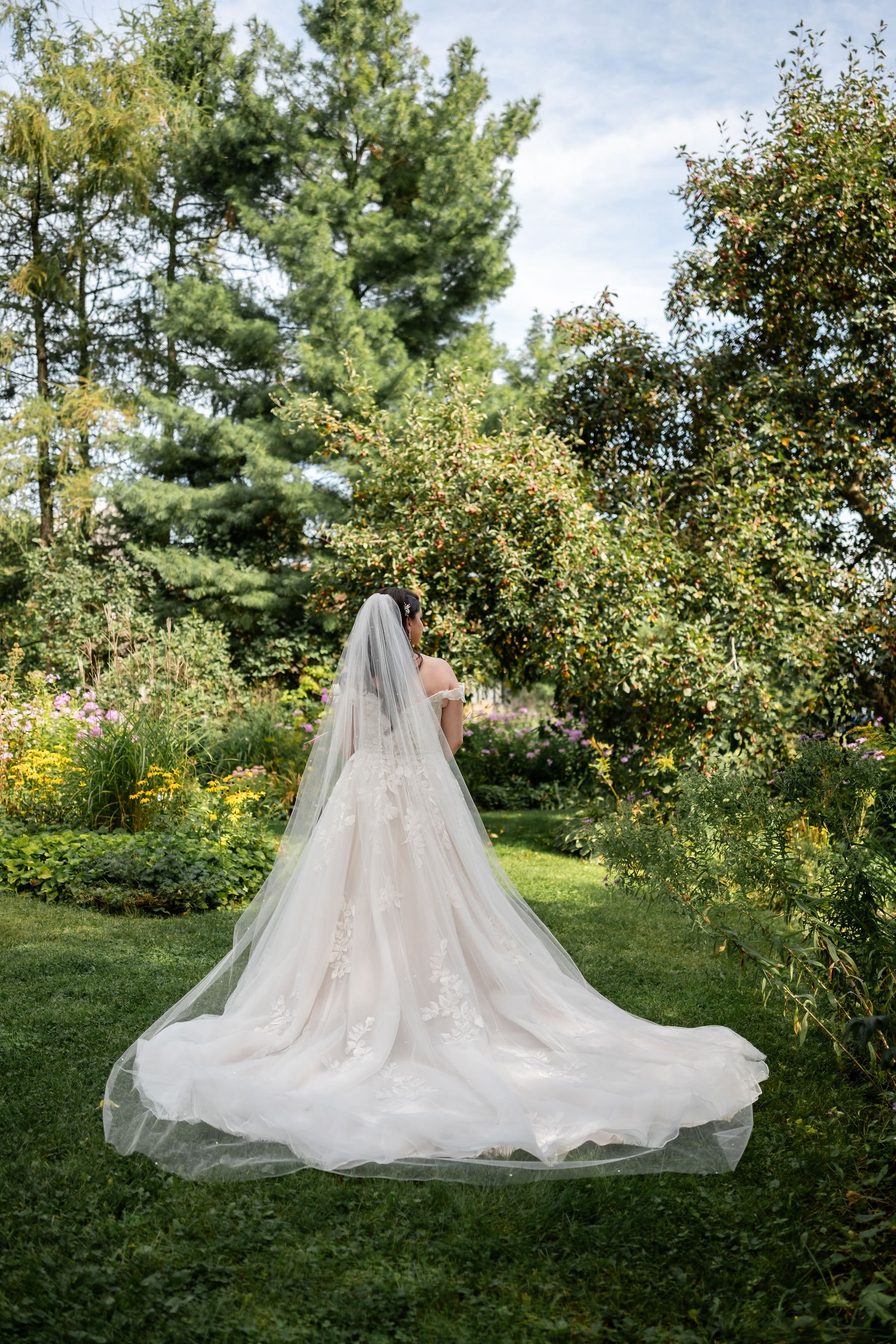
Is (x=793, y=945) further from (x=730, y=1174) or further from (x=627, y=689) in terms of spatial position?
(x=627, y=689)

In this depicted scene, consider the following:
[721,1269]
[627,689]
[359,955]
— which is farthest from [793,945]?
[627,689]

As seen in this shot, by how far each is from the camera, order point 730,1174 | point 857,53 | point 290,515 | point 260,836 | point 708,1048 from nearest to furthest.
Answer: point 730,1174
point 708,1048
point 260,836
point 857,53
point 290,515

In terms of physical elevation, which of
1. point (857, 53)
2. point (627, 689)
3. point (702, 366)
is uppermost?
point (857, 53)

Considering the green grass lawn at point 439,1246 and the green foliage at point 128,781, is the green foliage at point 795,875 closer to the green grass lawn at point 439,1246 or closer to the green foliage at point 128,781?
the green grass lawn at point 439,1246

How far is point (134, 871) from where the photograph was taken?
6539 millimetres

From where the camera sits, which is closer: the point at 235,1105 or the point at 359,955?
the point at 235,1105

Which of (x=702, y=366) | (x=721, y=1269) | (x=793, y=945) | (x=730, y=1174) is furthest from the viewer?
(x=702, y=366)

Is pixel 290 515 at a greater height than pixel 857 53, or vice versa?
pixel 857 53

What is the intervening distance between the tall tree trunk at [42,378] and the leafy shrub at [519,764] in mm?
7933

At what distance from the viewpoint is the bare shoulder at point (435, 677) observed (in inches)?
172

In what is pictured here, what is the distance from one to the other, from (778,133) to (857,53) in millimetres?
855

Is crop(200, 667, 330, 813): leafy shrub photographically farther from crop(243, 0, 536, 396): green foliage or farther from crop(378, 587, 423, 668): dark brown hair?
crop(243, 0, 536, 396): green foliage

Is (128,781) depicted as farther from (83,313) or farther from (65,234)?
(65,234)

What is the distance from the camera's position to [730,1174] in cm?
305
